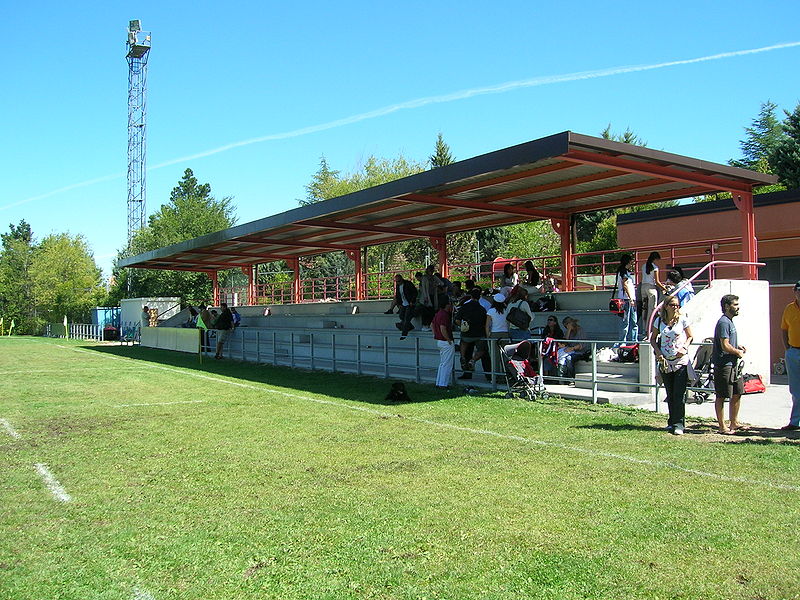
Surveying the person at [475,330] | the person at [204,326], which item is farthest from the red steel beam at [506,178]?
the person at [204,326]

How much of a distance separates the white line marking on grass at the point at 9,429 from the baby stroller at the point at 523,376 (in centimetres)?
775

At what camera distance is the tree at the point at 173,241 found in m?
56.6

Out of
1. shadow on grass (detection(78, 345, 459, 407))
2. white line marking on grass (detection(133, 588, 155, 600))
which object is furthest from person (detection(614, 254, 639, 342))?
white line marking on grass (detection(133, 588, 155, 600))

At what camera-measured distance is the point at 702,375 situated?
1231 centimetres

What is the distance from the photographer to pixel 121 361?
24891 mm

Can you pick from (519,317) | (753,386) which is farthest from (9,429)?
(753,386)

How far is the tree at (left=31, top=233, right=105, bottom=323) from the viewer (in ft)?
204

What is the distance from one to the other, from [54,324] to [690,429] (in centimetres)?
6187

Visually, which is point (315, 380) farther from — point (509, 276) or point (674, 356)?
point (674, 356)

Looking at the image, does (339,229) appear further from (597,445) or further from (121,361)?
(597,445)

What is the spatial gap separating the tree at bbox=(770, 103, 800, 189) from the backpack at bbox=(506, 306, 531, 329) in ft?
94.2

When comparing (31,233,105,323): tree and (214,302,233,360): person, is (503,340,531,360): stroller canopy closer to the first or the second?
(214,302,233,360): person

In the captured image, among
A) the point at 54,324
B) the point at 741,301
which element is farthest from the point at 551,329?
the point at 54,324

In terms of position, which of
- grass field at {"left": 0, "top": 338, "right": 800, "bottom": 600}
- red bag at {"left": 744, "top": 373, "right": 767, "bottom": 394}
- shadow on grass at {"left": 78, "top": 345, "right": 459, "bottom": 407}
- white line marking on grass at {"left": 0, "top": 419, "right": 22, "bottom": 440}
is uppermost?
red bag at {"left": 744, "top": 373, "right": 767, "bottom": 394}
